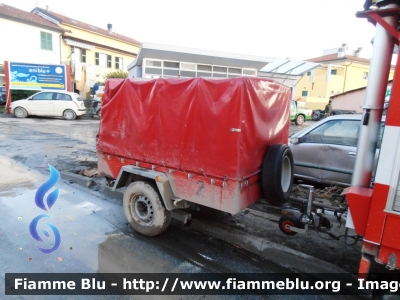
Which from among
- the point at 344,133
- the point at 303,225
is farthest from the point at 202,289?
the point at 344,133

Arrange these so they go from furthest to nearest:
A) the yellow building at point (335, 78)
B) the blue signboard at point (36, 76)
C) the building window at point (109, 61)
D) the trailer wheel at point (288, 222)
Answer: the yellow building at point (335, 78)
the building window at point (109, 61)
the blue signboard at point (36, 76)
the trailer wheel at point (288, 222)

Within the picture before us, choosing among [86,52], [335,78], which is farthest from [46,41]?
[335,78]

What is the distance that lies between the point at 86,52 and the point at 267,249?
32.2m

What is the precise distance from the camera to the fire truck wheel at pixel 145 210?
3852 millimetres

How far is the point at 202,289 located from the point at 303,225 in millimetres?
1452

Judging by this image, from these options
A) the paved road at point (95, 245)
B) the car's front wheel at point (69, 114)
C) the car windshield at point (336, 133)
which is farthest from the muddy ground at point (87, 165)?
the car's front wheel at point (69, 114)

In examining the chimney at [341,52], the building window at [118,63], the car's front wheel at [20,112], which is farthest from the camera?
the chimney at [341,52]

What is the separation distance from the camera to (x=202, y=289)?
302 cm

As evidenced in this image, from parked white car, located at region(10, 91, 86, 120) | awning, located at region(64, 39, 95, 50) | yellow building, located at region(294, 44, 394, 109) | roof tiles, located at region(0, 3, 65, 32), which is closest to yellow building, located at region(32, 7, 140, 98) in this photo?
awning, located at region(64, 39, 95, 50)

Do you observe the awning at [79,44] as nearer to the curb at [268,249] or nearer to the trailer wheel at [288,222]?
the curb at [268,249]

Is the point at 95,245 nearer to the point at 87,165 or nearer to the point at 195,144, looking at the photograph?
the point at 195,144

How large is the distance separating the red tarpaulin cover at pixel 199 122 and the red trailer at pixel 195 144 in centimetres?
1

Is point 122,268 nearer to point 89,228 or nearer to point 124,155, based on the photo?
point 89,228

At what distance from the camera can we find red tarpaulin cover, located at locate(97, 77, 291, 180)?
3240 mm
